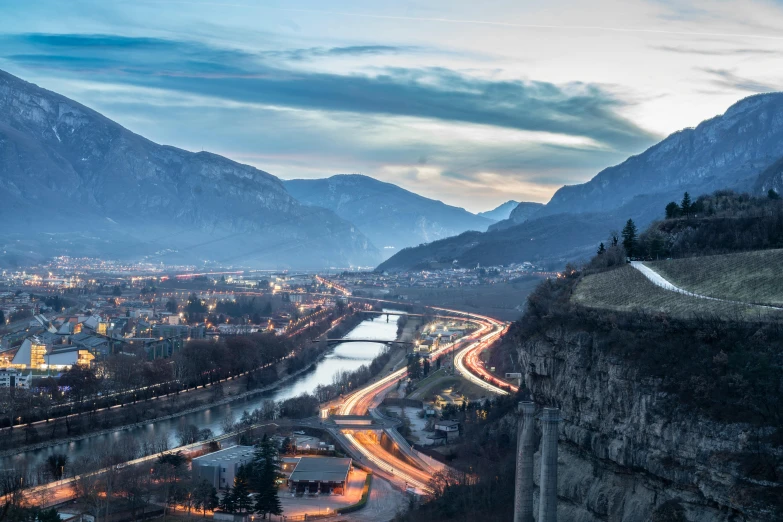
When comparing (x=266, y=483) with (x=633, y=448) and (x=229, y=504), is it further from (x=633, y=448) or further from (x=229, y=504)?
(x=633, y=448)

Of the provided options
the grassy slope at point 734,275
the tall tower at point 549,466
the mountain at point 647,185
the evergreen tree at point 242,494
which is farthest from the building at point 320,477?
the mountain at point 647,185

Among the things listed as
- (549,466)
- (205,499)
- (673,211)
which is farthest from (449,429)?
(549,466)

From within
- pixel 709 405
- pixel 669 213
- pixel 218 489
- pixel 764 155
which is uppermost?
pixel 764 155

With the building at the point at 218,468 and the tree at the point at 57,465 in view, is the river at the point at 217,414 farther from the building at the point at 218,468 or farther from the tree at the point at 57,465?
the building at the point at 218,468

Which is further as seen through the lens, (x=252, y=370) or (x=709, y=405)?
(x=252, y=370)

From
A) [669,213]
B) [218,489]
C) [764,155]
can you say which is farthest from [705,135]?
[218,489]

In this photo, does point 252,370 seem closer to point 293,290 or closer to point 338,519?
point 338,519

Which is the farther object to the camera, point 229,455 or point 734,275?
point 229,455
